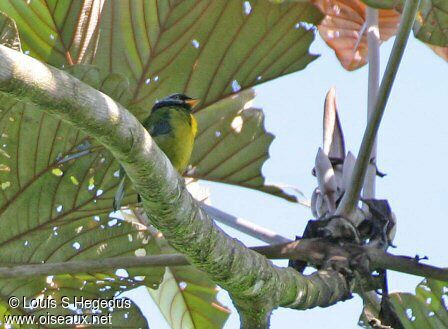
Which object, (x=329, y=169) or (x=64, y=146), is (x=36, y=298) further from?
(x=329, y=169)

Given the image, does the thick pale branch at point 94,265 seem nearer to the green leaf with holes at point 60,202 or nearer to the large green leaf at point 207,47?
the green leaf with holes at point 60,202

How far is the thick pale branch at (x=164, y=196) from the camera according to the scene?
5.98 feet

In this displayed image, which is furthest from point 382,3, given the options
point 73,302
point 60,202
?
point 73,302

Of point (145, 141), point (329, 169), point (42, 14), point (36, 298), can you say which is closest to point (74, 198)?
point (36, 298)

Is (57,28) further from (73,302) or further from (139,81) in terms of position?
(73,302)

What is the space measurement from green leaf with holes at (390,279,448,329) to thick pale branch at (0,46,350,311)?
705 mm

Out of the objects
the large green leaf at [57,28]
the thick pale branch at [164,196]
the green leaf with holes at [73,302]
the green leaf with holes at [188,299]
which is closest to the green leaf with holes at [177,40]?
the large green leaf at [57,28]

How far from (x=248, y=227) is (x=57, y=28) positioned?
113 centimetres

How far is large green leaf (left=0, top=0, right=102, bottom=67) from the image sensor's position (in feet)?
11.6

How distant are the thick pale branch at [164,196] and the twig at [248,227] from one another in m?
0.45

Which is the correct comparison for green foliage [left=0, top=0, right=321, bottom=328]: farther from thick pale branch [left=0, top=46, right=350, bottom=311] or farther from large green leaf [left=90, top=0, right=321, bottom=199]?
thick pale branch [left=0, top=46, right=350, bottom=311]

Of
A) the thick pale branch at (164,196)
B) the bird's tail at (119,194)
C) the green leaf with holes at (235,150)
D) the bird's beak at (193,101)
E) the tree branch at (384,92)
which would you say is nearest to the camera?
the thick pale branch at (164,196)

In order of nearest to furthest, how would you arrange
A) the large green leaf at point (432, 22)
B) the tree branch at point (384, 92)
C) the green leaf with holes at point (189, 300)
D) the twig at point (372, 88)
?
the tree branch at point (384, 92) → the large green leaf at point (432, 22) → the twig at point (372, 88) → the green leaf with holes at point (189, 300)

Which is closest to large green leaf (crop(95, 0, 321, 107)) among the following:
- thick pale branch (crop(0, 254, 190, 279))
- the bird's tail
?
the bird's tail
